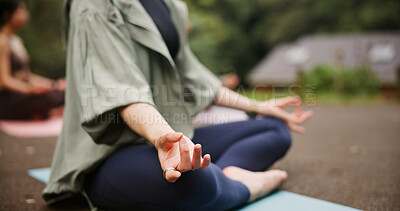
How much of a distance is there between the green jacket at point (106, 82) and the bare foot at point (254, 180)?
208 millimetres

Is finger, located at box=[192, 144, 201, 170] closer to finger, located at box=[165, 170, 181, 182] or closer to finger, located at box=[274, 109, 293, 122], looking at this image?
finger, located at box=[165, 170, 181, 182]

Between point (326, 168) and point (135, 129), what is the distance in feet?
4.37

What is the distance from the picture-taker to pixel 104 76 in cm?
102

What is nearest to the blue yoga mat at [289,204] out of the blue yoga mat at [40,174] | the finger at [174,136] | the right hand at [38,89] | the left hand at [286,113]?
the left hand at [286,113]

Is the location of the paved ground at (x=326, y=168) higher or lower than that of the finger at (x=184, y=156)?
lower

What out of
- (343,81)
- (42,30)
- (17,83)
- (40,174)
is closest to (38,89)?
(17,83)

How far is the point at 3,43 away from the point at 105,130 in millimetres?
2895

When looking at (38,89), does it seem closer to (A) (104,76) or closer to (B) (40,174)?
(B) (40,174)

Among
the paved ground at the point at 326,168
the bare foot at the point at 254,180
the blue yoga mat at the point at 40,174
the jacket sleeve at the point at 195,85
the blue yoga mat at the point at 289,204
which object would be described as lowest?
the paved ground at the point at 326,168

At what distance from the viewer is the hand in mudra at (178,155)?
78 cm

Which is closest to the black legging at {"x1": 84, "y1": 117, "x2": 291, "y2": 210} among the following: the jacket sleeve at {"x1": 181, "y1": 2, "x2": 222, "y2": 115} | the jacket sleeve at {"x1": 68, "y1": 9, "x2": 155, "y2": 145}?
the jacket sleeve at {"x1": 68, "y1": 9, "x2": 155, "y2": 145}

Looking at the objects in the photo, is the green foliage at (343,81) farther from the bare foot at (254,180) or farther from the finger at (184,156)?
the finger at (184,156)

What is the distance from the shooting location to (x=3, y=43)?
133 inches

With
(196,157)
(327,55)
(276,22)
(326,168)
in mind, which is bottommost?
(326,168)
